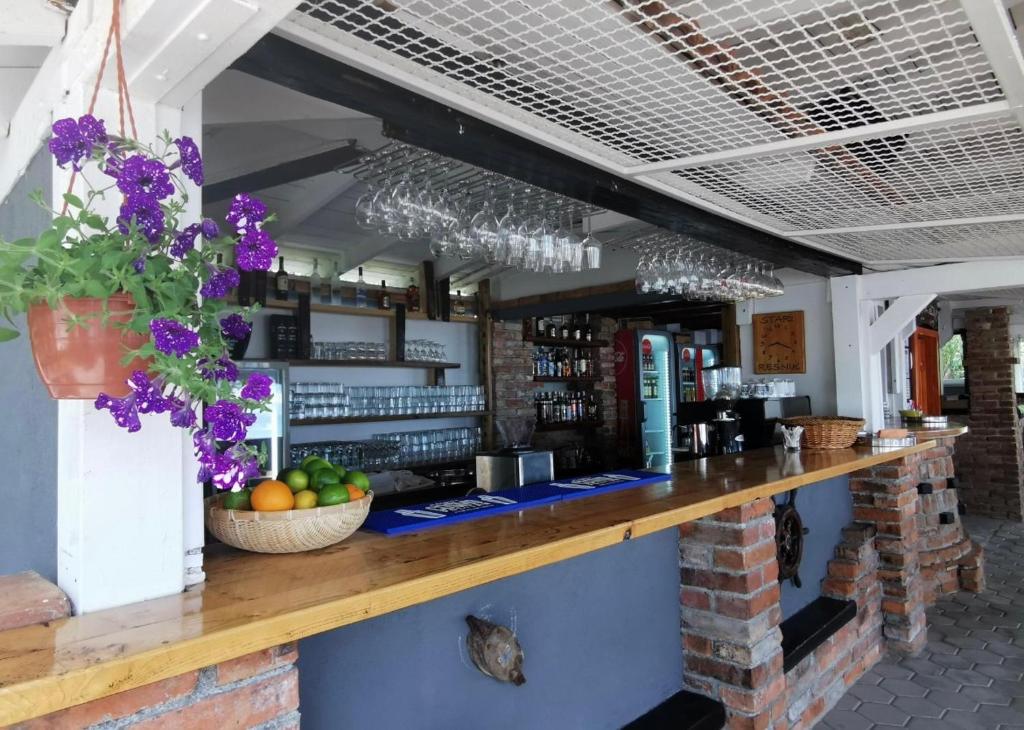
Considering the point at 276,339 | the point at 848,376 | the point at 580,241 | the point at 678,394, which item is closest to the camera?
the point at 580,241

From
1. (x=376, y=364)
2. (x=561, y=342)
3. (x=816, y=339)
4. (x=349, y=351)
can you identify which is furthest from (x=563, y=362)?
(x=816, y=339)

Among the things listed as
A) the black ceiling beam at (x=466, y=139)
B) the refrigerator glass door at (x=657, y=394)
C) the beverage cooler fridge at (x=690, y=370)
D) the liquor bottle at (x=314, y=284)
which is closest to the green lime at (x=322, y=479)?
the black ceiling beam at (x=466, y=139)

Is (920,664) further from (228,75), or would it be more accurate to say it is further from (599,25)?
(228,75)

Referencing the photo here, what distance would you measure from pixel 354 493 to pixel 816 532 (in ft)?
9.15

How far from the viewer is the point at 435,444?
6.02m

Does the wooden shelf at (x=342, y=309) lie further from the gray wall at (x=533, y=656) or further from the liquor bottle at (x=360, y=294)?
the gray wall at (x=533, y=656)

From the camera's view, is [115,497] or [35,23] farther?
[35,23]

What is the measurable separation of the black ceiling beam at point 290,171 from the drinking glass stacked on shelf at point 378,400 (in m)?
1.72

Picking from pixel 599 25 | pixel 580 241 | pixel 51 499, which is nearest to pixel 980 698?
pixel 580 241

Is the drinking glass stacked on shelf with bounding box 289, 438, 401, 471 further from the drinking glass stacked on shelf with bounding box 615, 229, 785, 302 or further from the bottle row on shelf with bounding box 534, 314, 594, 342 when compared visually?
the drinking glass stacked on shelf with bounding box 615, 229, 785, 302

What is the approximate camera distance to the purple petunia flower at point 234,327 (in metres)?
1.16

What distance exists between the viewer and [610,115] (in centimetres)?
193

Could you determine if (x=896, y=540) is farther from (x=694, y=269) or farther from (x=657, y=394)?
(x=657, y=394)

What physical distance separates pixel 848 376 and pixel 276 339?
3.82m
